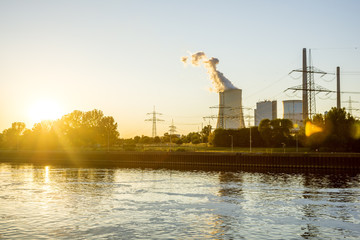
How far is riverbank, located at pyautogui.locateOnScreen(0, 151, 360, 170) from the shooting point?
83.8m

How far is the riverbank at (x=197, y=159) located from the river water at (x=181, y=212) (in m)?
33.2

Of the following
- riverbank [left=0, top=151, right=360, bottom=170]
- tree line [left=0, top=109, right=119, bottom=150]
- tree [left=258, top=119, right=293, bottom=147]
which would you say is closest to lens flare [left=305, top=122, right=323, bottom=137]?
riverbank [left=0, top=151, right=360, bottom=170]

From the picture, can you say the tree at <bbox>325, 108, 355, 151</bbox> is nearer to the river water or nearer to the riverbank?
the riverbank

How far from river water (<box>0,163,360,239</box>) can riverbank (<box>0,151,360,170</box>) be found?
33.2 m

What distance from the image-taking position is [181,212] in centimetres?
3369

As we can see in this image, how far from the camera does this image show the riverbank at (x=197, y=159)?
8375cm

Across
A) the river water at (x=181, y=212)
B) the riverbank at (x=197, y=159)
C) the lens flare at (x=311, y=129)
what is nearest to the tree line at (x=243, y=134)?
the lens flare at (x=311, y=129)

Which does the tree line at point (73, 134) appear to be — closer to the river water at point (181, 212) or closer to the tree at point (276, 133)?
the tree at point (276, 133)

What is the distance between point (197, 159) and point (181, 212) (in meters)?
73.8

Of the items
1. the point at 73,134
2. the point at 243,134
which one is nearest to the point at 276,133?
the point at 243,134

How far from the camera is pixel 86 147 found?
168 metres

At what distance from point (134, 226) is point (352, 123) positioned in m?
79.4

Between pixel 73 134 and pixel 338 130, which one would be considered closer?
pixel 338 130

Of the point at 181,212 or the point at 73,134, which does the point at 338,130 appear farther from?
the point at 73,134
